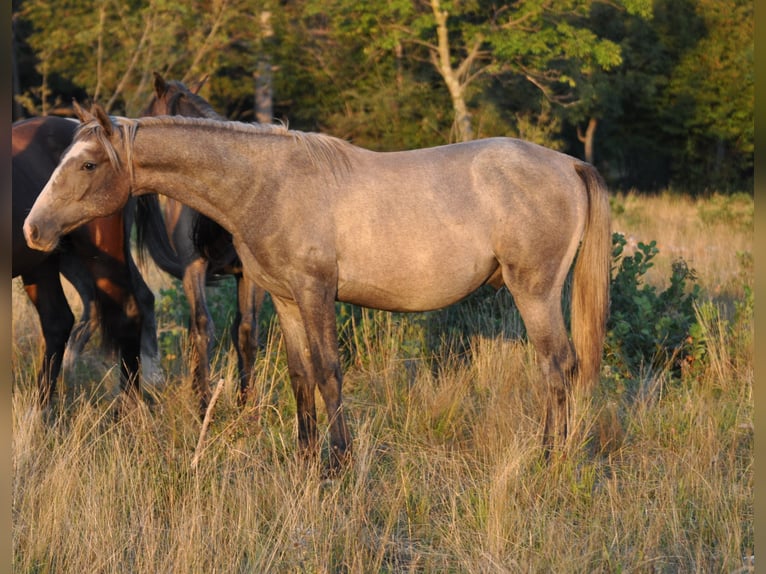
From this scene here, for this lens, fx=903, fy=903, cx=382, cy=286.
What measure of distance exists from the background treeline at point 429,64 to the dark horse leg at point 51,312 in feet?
40.6

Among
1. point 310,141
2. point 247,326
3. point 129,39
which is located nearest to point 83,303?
point 247,326

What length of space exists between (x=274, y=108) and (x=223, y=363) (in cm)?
2005

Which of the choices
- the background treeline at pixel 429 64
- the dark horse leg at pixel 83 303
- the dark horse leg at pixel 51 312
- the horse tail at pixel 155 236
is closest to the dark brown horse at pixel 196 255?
the horse tail at pixel 155 236

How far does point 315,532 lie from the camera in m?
3.55

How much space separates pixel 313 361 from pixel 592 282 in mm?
1530

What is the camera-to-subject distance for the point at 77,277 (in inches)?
235

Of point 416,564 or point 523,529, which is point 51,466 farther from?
point 523,529

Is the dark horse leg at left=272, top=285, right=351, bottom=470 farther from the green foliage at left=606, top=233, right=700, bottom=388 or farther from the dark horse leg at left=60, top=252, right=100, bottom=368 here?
the green foliage at left=606, top=233, right=700, bottom=388

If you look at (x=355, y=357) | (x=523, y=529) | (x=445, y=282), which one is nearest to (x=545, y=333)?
(x=445, y=282)

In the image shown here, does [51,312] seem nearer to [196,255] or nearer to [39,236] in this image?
[196,255]

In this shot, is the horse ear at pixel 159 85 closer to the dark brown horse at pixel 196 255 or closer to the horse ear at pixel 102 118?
the dark brown horse at pixel 196 255

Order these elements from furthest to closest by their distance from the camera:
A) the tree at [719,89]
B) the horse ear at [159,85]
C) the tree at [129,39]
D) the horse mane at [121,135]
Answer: the tree at [719,89], the tree at [129,39], the horse ear at [159,85], the horse mane at [121,135]

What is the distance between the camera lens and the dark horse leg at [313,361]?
427cm

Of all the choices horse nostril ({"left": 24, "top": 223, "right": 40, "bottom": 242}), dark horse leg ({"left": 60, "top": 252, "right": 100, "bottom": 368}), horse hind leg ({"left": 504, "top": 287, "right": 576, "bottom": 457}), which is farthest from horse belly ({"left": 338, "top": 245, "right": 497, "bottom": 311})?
dark horse leg ({"left": 60, "top": 252, "right": 100, "bottom": 368})
